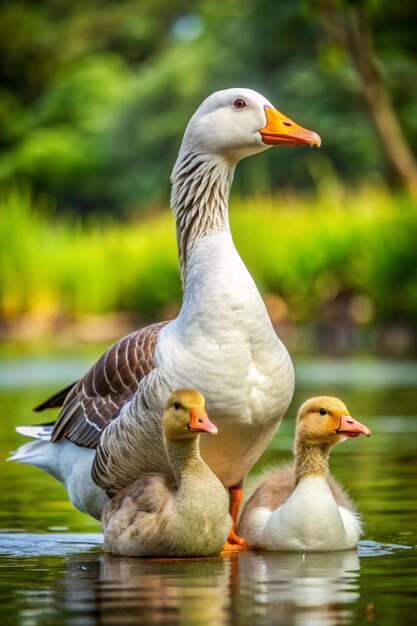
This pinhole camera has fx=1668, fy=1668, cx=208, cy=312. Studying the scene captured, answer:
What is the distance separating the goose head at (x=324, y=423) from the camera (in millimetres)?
7762

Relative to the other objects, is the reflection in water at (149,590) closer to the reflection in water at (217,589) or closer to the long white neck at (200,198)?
the reflection in water at (217,589)

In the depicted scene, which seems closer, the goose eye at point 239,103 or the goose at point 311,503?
the goose at point 311,503

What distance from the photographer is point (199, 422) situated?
7.04 metres

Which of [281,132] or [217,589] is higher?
[281,132]

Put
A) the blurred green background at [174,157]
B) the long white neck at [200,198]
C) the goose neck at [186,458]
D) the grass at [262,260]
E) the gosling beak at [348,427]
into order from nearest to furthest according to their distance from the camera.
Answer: the goose neck at [186,458], the gosling beak at [348,427], the long white neck at [200,198], the grass at [262,260], the blurred green background at [174,157]

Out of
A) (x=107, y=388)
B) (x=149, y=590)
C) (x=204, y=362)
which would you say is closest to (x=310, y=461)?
(x=204, y=362)

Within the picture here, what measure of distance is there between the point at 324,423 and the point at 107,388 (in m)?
1.18

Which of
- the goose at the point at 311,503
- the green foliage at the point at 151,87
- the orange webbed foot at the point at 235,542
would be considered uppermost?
the green foliage at the point at 151,87

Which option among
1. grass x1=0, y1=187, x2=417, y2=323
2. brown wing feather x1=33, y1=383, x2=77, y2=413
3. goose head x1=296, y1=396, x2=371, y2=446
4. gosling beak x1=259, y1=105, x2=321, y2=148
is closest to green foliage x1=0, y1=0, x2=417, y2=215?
grass x1=0, y1=187, x2=417, y2=323

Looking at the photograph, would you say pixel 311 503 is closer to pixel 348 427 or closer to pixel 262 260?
pixel 348 427

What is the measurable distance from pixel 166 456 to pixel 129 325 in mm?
24680

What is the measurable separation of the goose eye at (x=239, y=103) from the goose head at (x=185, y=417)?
1.69m

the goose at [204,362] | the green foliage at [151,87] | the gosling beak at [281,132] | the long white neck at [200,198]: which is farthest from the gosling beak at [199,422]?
the green foliage at [151,87]

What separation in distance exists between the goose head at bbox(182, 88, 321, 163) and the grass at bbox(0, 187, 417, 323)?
16.6 metres
